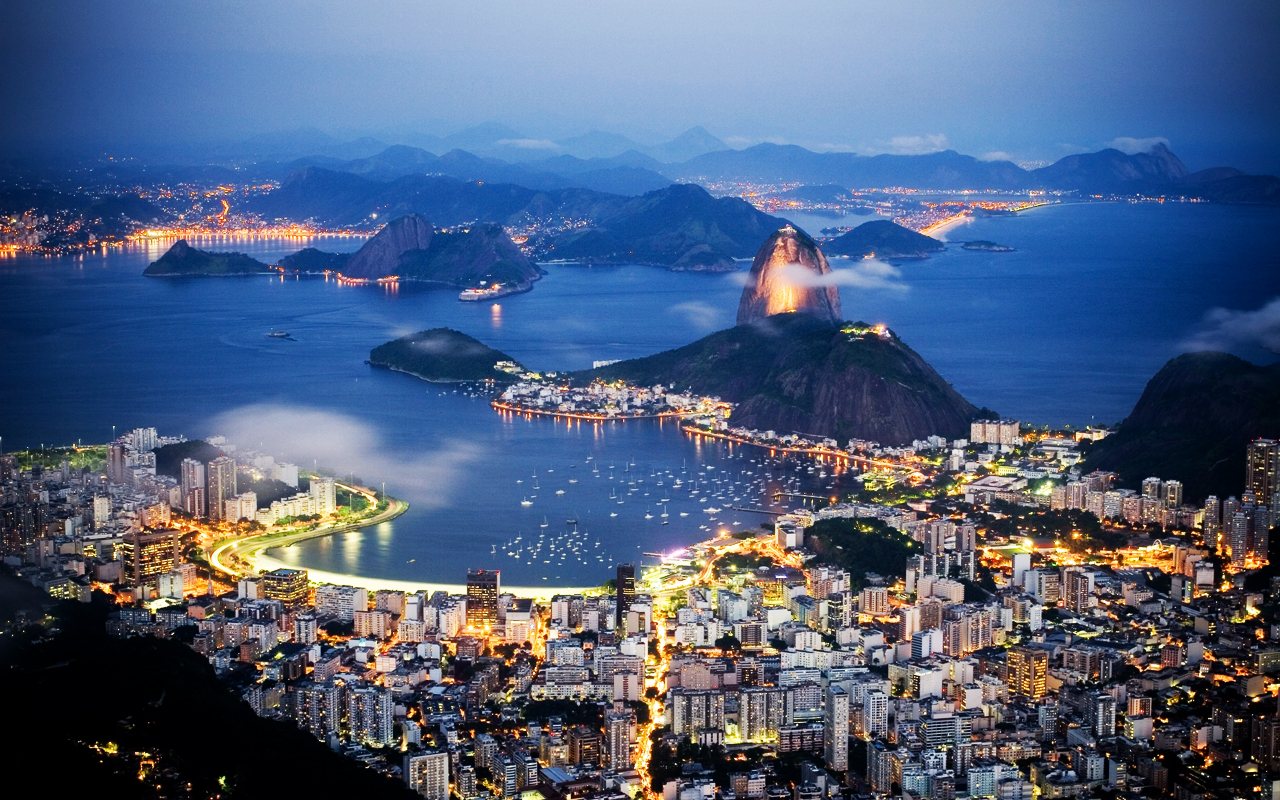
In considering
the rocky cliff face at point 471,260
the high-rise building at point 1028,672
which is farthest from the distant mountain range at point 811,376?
the rocky cliff face at point 471,260

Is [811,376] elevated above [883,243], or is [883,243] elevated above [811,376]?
[883,243]

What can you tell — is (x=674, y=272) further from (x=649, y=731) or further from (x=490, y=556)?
(x=649, y=731)

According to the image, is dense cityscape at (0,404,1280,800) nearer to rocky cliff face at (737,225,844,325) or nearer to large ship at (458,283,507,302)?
rocky cliff face at (737,225,844,325)

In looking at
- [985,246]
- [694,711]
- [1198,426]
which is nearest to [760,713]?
[694,711]

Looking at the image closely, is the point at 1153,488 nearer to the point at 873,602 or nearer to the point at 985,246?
the point at 873,602

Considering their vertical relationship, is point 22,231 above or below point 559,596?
above

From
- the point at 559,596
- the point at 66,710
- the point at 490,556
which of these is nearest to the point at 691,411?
the point at 490,556

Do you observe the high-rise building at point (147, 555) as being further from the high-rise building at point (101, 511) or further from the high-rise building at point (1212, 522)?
the high-rise building at point (1212, 522)
